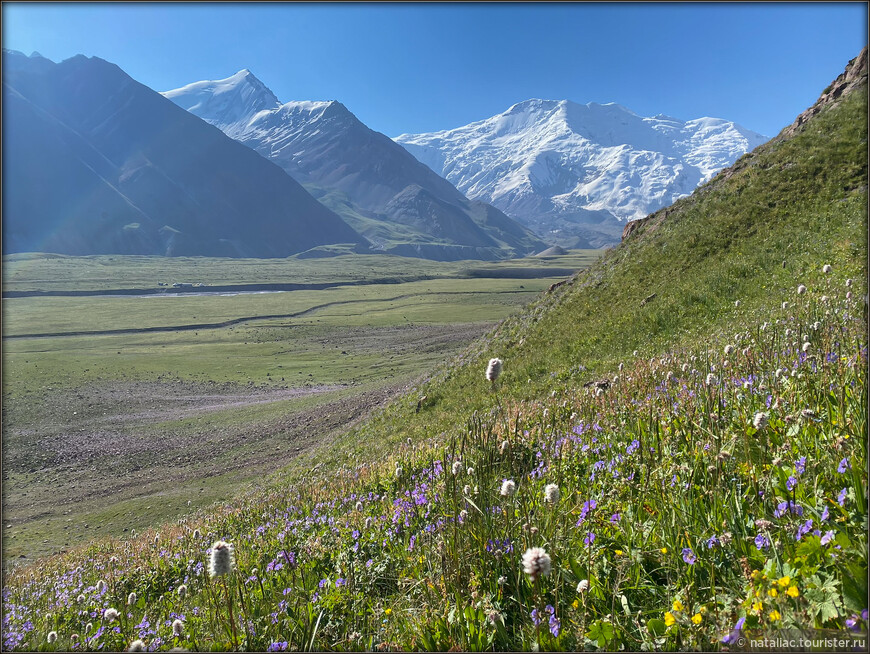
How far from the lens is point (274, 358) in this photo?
62594mm

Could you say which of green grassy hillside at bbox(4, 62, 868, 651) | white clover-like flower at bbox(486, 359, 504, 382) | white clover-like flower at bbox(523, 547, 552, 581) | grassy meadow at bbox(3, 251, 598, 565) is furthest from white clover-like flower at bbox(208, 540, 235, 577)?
grassy meadow at bbox(3, 251, 598, 565)

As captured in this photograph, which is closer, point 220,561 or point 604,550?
point 220,561

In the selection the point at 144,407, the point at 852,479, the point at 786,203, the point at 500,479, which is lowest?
the point at 144,407

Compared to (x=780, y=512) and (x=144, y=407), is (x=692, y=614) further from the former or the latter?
(x=144, y=407)

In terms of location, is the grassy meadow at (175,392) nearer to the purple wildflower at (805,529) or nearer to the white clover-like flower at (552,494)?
the white clover-like flower at (552,494)

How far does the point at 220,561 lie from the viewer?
315 cm

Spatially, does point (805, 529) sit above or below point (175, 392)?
above

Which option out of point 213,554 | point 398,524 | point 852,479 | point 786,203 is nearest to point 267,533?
point 398,524

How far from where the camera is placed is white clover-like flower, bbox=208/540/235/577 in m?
3.08

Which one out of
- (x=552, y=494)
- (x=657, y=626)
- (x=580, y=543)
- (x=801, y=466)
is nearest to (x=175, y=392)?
(x=580, y=543)

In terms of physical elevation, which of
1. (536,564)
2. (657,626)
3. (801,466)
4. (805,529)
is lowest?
(657,626)

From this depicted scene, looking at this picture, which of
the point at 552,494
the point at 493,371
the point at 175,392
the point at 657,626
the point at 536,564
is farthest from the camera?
the point at 175,392

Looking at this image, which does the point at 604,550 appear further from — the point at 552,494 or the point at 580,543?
the point at 552,494

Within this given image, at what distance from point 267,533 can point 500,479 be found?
4480mm
